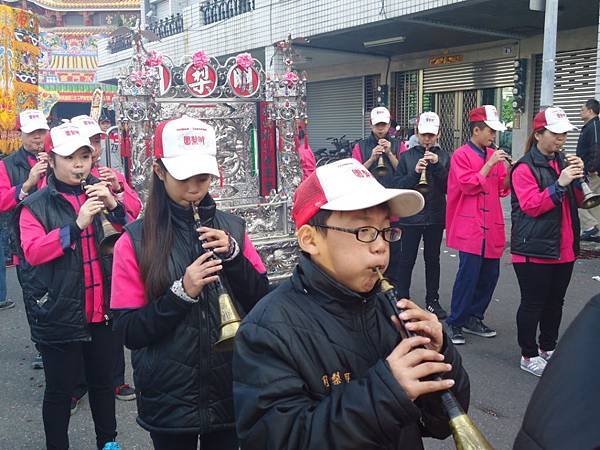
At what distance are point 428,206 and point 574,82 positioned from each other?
31.2 feet

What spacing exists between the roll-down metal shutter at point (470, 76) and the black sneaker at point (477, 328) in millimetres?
11360

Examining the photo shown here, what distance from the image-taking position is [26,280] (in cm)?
350

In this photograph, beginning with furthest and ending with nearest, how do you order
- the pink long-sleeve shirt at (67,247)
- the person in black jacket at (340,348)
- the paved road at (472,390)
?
the paved road at (472,390)
the pink long-sleeve shirt at (67,247)
the person in black jacket at (340,348)

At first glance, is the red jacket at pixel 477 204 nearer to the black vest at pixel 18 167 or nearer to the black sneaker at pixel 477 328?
the black sneaker at pixel 477 328

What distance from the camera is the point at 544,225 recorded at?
174 inches

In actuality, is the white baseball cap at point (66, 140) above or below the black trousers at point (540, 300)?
above

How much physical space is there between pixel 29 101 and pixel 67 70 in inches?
1069

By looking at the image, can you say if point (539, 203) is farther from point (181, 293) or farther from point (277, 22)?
point (277, 22)

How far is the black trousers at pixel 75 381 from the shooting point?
3.27 m

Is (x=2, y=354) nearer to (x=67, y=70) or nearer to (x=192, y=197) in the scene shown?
(x=192, y=197)

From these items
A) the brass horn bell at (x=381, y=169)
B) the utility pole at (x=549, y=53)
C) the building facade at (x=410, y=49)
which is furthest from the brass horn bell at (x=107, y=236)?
the building facade at (x=410, y=49)

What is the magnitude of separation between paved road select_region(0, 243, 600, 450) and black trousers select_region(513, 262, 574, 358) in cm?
32

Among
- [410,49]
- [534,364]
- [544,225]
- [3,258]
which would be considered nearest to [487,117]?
[544,225]

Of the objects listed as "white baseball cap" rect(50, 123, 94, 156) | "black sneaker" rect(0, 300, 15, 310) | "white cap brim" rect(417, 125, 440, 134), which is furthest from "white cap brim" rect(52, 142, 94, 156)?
"black sneaker" rect(0, 300, 15, 310)
